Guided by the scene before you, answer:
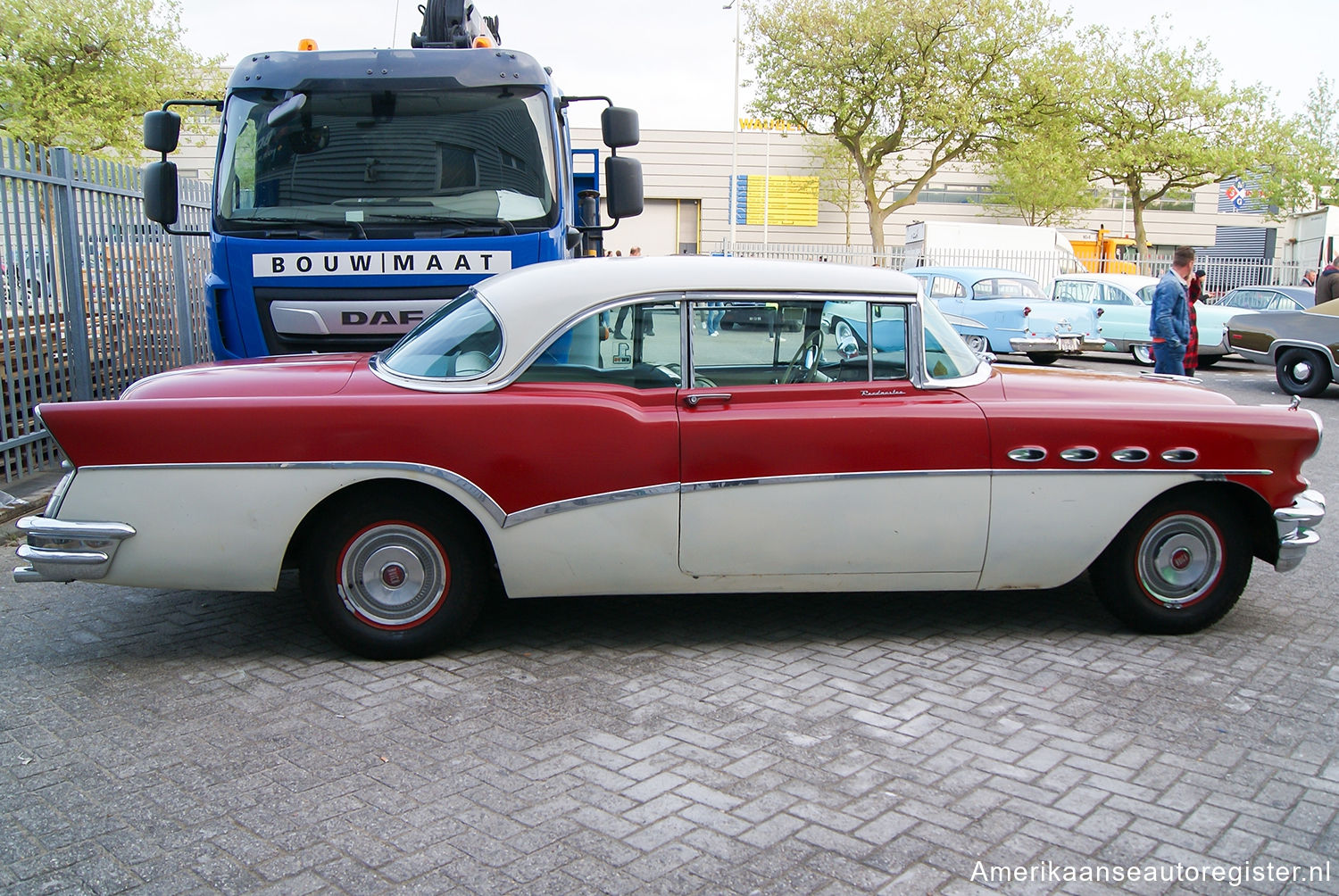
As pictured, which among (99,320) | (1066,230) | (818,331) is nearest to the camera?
(818,331)

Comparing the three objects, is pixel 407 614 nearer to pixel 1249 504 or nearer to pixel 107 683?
pixel 107 683

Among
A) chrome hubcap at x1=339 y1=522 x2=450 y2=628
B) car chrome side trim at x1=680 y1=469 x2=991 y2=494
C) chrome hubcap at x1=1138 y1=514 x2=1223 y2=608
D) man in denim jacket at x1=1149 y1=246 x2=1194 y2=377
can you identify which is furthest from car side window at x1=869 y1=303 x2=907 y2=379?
man in denim jacket at x1=1149 y1=246 x2=1194 y2=377

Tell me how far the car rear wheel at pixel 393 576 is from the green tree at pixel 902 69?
117 feet

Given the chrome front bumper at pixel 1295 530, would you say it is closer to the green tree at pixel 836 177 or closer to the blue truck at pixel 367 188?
the blue truck at pixel 367 188

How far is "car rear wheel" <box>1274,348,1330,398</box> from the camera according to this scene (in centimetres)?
1466

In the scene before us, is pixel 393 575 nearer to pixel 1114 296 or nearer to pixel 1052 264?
pixel 1114 296

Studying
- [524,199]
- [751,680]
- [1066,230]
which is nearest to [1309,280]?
[1066,230]

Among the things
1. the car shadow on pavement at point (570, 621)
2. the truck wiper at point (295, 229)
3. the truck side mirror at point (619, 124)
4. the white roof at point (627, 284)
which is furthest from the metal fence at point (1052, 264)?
the white roof at point (627, 284)

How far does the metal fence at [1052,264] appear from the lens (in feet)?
101

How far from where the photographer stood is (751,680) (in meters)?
4.20

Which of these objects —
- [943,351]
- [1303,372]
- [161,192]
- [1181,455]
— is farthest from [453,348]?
[1303,372]

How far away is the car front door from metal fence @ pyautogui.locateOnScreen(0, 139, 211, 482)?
219 inches

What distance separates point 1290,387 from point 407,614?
567 inches

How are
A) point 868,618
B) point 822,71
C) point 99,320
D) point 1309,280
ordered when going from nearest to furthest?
1. point 868,618
2. point 99,320
3. point 1309,280
4. point 822,71
